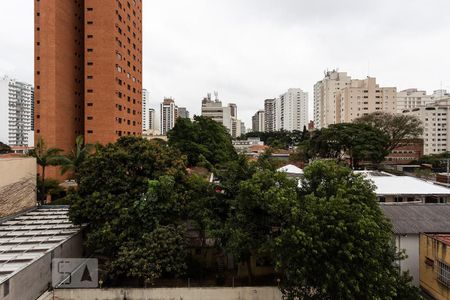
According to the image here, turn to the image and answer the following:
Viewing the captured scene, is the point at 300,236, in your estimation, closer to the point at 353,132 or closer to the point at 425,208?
the point at 425,208

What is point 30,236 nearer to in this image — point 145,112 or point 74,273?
point 74,273

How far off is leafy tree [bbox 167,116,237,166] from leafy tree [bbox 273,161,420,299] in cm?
2336

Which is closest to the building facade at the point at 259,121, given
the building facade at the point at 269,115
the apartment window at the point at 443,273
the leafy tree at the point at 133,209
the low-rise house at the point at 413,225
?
the building facade at the point at 269,115

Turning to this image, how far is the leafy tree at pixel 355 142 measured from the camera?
42.2m

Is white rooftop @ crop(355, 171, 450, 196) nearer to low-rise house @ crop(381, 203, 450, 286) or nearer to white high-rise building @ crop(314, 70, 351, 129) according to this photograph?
low-rise house @ crop(381, 203, 450, 286)

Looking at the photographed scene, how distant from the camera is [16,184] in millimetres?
16859

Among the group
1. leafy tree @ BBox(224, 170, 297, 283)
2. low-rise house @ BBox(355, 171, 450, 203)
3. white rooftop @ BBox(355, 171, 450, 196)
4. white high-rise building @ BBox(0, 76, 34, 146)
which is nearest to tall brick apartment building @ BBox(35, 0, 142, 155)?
leafy tree @ BBox(224, 170, 297, 283)

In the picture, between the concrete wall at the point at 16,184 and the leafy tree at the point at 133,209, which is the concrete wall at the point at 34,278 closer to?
the leafy tree at the point at 133,209

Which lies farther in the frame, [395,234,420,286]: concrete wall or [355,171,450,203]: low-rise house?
[355,171,450,203]: low-rise house

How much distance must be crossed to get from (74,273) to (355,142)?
4025cm

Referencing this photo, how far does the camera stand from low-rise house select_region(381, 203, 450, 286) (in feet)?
45.3

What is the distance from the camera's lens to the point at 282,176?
1207 centimetres

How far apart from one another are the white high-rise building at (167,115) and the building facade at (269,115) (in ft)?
168

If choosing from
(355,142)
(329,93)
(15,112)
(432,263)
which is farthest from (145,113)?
(432,263)
